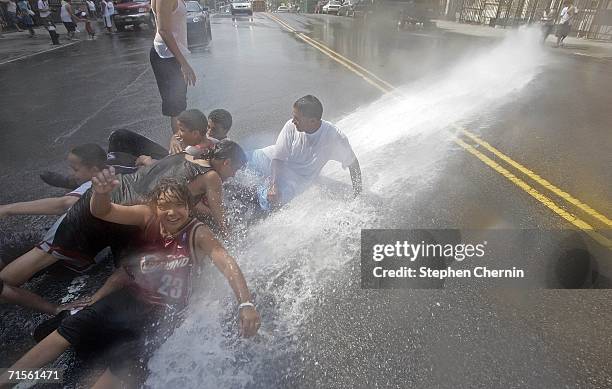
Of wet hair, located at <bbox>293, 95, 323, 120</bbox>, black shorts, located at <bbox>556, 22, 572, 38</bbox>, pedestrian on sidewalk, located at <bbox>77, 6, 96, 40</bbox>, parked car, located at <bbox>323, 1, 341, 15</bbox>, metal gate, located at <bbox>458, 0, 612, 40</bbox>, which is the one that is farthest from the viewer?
parked car, located at <bbox>323, 1, 341, 15</bbox>

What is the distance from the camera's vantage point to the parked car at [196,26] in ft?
48.2

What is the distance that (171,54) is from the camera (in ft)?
14.0

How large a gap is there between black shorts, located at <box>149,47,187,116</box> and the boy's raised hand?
9.21 ft

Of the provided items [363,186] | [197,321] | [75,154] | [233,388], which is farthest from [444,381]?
[75,154]

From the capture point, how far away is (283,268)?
2.98m

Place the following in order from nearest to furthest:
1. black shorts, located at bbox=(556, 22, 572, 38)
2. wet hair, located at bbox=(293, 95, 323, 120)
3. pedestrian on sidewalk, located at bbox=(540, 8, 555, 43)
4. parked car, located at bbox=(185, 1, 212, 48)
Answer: wet hair, located at bbox=(293, 95, 323, 120) < parked car, located at bbox=(185, 1, 212, 48) < black shorts, located at bbox=(556, 22, 572, 38) < pedestrian on sidewalk, located at bbox=(540, 8, 555, 43)

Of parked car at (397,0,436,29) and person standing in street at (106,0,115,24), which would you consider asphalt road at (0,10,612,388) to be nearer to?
person standing in street at (106,0,115,24)

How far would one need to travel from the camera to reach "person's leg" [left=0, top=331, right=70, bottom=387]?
1928mm

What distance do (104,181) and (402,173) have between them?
3.56 meters

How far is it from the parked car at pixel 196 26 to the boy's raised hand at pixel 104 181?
14.3m

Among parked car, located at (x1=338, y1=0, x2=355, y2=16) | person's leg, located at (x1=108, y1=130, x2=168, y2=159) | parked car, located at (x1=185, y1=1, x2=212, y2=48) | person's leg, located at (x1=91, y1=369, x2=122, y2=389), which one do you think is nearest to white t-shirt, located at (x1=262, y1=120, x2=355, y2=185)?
person's leg, located at (x1=108, y1=130, x2=168, y2=159)

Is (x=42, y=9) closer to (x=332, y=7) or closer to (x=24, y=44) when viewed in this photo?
(x=24, y=44)

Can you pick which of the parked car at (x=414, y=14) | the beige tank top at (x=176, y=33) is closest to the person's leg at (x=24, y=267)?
the beige tank top at (x=176, y=33)

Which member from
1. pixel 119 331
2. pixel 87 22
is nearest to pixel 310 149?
pixel 119 331
